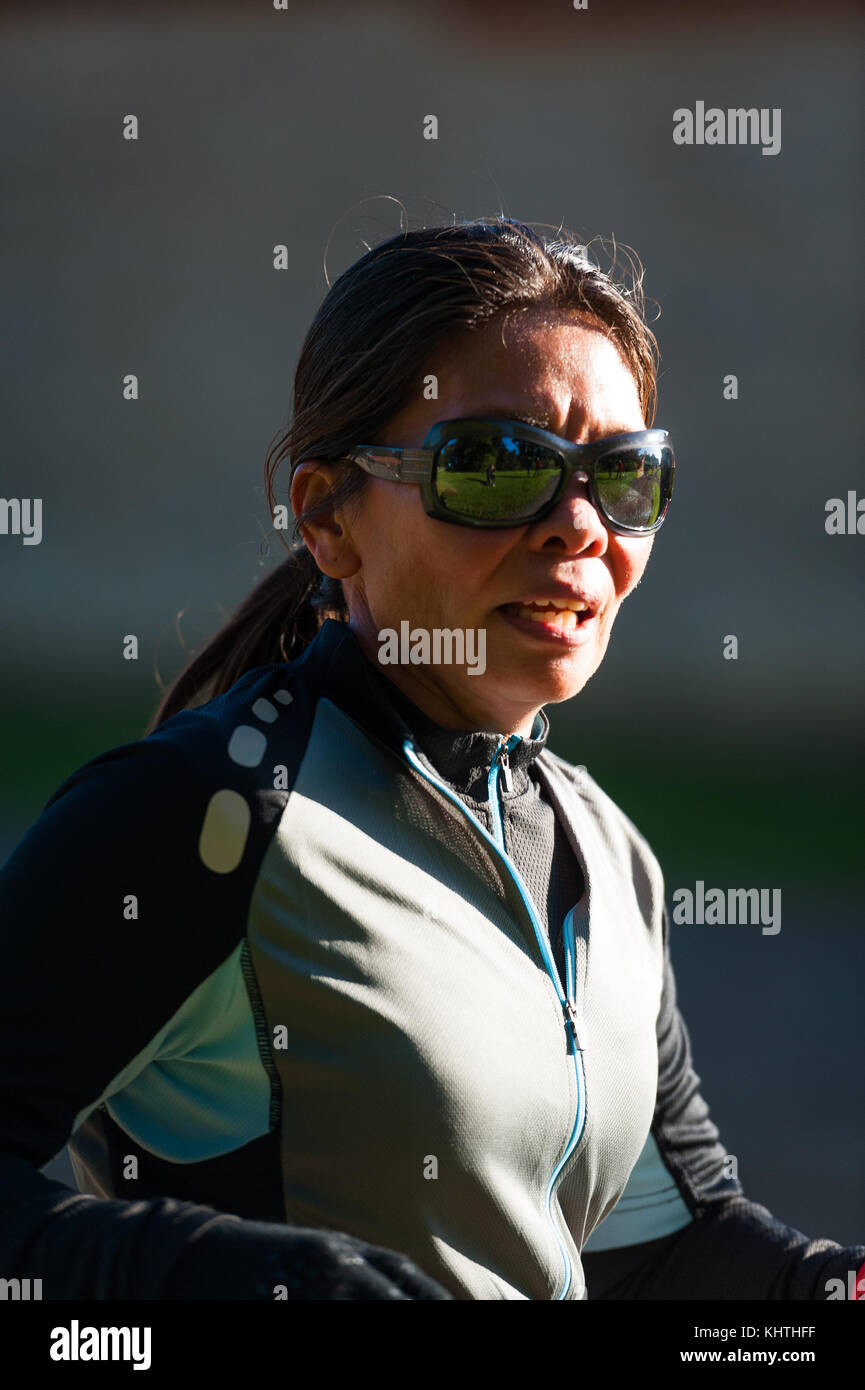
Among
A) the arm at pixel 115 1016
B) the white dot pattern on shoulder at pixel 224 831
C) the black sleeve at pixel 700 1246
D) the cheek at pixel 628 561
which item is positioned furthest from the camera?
the black sleeve at pixel 700 1246

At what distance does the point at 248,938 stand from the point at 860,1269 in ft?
2.83

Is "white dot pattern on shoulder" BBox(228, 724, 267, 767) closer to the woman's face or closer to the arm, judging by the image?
the arm

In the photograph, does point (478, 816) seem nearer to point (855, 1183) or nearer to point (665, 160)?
point (855, 1183)

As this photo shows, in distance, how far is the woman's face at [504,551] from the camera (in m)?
1.47

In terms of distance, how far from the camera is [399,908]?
4.49ft

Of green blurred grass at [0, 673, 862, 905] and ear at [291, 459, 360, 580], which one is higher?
ear at [291, 459, 360, 580]

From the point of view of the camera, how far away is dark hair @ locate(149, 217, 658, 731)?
1.48 meters

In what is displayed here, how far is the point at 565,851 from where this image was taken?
162 centimetres

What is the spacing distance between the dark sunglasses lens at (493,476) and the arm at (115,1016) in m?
0.38

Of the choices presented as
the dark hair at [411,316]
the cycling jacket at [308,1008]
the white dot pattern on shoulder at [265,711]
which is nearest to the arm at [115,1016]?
the cycling jacket at [308,1008]

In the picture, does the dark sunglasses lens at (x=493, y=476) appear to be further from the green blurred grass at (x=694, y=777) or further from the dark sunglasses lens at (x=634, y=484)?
the green blurred grass at (x=694, y=777)

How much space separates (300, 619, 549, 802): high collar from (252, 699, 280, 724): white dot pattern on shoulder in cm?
7

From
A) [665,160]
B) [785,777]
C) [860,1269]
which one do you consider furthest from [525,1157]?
[665,160]

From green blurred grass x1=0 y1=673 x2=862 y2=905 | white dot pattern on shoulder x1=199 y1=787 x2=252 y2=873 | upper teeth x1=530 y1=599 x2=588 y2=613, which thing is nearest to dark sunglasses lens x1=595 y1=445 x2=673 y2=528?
upper teeth x1=530 y1=599 x2=588 y2=613
